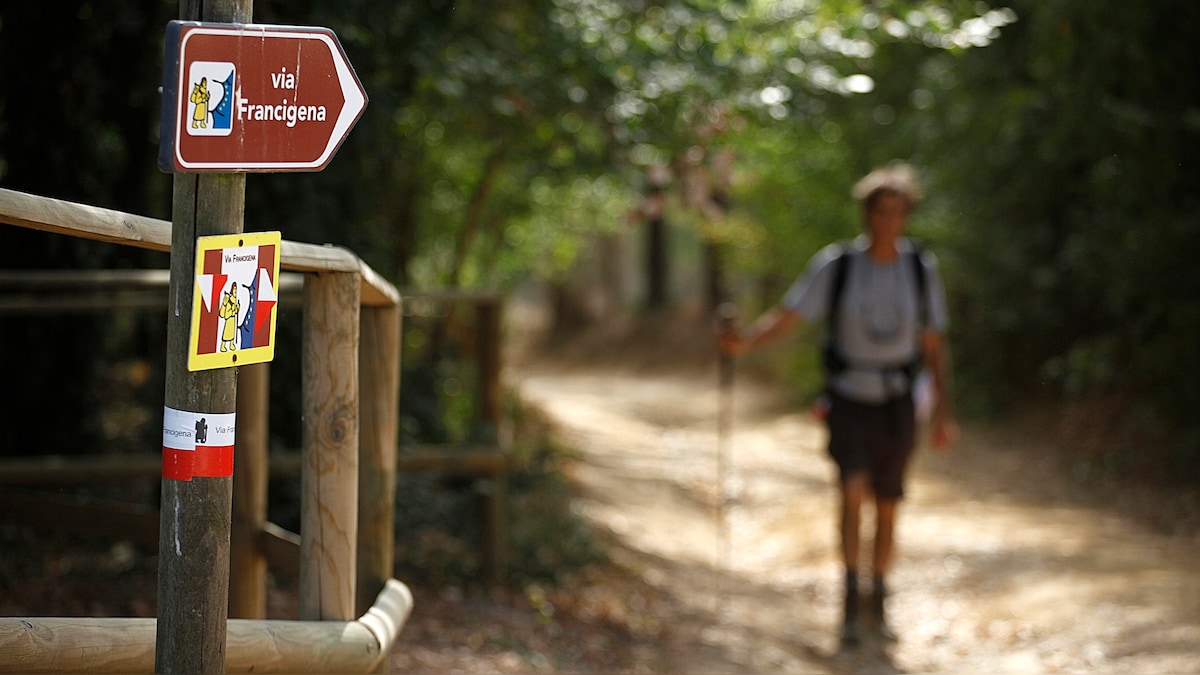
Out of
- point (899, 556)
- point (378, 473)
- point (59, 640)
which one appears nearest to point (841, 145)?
point (899, 556)

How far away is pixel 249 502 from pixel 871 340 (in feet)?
9.80

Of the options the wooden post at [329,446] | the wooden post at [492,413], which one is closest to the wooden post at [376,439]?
the wooden post at [329,446]

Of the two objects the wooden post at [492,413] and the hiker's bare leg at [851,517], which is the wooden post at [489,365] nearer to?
the wooden post at [492,413]

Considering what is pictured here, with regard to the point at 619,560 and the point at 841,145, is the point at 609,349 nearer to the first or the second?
the point at 841,145

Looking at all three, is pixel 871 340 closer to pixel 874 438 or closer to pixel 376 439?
pixel 874 438

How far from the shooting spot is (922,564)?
7723 mm

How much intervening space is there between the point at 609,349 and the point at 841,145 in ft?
33.6

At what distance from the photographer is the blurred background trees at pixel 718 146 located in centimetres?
566

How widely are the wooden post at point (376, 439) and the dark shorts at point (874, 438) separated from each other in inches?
119

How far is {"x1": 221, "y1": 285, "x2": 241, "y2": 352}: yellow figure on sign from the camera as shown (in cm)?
210

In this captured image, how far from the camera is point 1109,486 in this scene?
32.1 feet

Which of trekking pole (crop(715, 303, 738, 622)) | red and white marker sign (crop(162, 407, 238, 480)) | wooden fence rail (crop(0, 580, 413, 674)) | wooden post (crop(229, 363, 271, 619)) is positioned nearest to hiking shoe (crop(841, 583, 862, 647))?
trekking pole (crop(715, 303, 738, 622))

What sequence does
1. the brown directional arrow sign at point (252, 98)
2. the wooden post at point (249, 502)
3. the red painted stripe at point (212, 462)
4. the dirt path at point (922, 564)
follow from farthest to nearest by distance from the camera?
1. the dirt path at point (922, 564)
2. the wooden post at point (249, 502)
3. the red painted stripe at point (212, 462)
4. the brown directional arrow sign at point (252, 98)

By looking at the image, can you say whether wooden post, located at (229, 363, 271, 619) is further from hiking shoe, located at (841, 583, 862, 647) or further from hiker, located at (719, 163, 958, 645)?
hiking shoe, located at (841, 583, 862, 647)
